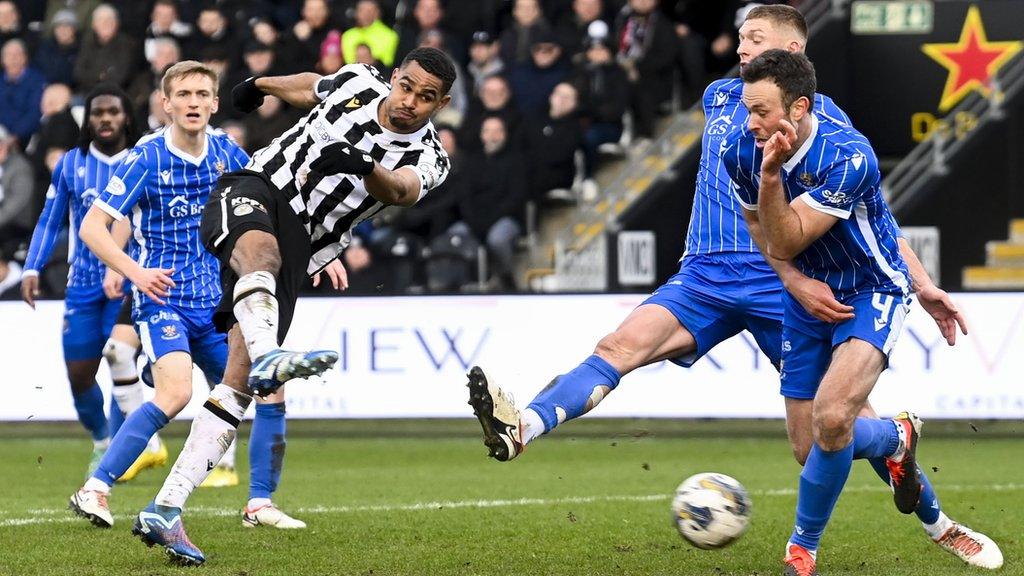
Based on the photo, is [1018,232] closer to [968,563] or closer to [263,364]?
[968,563]

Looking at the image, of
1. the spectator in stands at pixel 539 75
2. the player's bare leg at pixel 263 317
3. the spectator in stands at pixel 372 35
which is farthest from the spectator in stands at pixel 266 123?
the player's bare leg at pixel 263 317

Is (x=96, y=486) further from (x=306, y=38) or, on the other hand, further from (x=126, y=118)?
(x=306, y=38)

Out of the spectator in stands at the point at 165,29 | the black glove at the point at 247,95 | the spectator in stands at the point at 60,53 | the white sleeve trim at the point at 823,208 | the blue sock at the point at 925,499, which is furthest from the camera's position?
the spectator in stands at the point at 60,53

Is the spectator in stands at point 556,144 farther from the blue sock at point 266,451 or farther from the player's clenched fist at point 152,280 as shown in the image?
the player's clenched fist at point 152,280

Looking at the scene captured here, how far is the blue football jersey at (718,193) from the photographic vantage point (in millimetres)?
7078

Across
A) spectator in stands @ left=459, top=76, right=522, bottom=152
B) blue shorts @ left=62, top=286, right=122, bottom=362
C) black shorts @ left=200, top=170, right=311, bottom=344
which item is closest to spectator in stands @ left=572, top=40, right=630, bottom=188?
spectator in stands @ left=459, top=76, right=522, bottom=152

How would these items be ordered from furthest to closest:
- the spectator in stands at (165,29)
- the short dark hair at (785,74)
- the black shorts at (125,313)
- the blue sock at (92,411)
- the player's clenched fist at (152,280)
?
the spectator in stands at (165,29), the blue sock at (92,411), the black shorts at (125,313), the player's clenched fist at (152,280), the short dark hair at (785,74)

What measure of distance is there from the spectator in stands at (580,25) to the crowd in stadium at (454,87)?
19 mm

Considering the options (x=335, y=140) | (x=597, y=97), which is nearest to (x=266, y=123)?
(x=597, y=97)

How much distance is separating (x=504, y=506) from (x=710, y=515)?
8.78 ft

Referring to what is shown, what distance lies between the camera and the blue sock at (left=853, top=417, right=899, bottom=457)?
642cm

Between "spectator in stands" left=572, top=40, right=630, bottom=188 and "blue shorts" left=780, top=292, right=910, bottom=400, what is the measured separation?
10355 mm

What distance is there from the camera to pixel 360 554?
7.04 meters

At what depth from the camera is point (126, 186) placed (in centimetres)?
805
